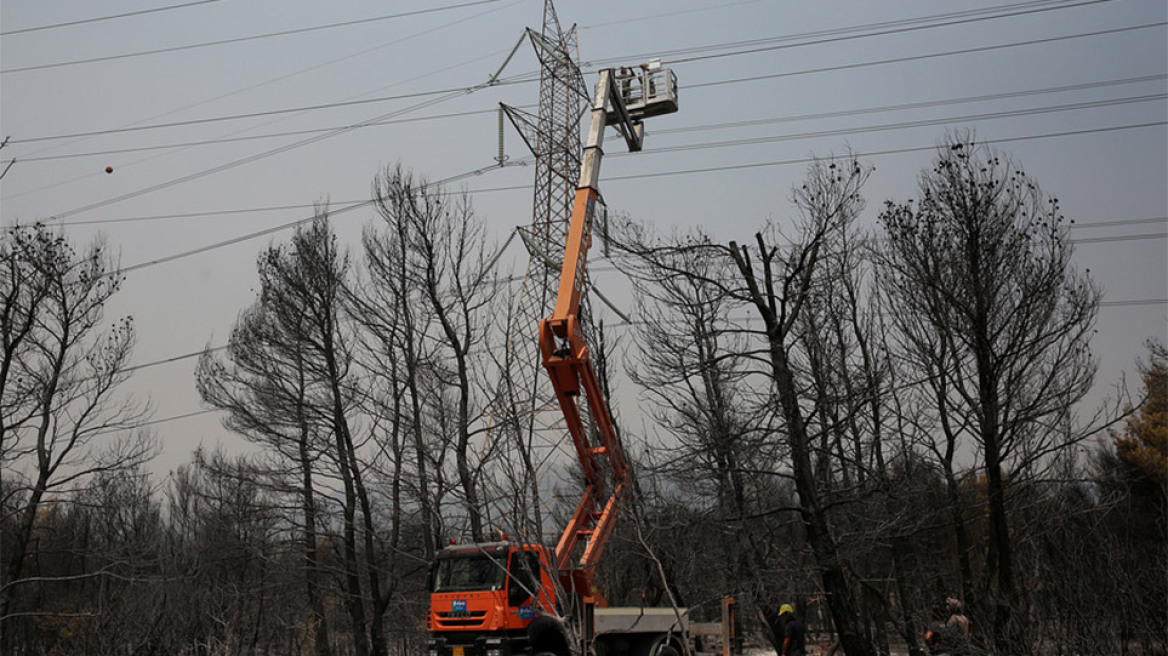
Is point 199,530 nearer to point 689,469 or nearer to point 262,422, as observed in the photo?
point 262,422

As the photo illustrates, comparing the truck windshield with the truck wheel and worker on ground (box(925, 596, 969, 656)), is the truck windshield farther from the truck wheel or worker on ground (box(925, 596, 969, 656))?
worker on ground (box(925, 596, 969, 656))

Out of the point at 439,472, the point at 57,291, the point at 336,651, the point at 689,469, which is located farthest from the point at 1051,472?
the point at 336,651

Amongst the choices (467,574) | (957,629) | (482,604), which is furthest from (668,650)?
(957,629)

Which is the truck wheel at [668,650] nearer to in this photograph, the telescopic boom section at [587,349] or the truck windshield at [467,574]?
the telescopic boom section at [587,349]

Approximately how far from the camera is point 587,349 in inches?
508

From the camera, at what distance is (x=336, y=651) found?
109 feet

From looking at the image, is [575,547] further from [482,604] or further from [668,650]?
[668,650]

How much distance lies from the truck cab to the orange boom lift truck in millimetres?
15

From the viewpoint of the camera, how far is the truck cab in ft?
42.2

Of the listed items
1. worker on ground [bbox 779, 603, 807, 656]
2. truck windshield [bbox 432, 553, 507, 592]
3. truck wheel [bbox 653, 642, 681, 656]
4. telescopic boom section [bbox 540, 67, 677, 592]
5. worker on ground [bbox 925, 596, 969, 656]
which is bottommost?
truck wheel [bbox 653, 642, 681, 656]

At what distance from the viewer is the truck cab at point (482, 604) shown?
12.9m

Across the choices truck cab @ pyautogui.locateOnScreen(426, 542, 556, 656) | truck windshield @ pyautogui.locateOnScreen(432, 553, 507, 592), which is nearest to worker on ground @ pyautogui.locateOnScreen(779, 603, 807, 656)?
truck cab @ pyautogui.locateOnScreen(426, 542, 556, 656)

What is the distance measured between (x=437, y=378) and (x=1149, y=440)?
96.3ft

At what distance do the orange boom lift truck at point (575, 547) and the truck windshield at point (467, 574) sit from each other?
0.05 ft
